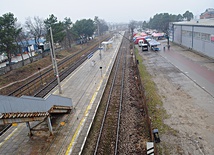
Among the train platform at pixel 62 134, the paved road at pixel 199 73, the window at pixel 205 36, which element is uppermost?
the window at pixel 205 36

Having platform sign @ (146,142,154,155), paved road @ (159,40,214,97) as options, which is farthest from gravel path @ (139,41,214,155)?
platform sign @ (146,142,154,155)

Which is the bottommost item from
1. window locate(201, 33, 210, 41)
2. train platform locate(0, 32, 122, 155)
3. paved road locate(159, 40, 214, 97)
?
train platform locate(0, 32, 122, 155)

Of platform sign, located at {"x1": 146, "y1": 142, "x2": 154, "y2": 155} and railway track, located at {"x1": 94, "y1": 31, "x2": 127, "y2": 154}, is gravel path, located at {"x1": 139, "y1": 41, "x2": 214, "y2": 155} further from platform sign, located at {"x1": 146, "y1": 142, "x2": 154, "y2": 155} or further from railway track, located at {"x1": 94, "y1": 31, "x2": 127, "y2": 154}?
railway track, located at {"x1": 94, "y1": 31, "x2": 127, "y2": 154}

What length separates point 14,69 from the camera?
30.2 m

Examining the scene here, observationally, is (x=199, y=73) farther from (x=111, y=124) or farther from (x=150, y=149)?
(x=150, y=149)

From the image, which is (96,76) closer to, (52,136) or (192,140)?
(52,136)

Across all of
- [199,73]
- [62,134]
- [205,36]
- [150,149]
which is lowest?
[62,134]

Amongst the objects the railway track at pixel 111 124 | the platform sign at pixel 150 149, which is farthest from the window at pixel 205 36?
the platform sign at pixel 150 149

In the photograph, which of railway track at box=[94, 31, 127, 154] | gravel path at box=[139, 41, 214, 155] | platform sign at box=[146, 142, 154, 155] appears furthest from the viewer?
railway track at box=[94, 31, 127, 154]

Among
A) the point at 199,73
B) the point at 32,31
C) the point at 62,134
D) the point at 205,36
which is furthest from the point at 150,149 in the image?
the point at 32,31

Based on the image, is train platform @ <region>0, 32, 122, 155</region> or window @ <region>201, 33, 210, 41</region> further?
window @ <region>201, 33, 210, 41</region>

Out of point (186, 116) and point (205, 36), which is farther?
point (205, 36)

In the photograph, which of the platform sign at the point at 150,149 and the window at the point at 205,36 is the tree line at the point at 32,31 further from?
the window at the point at 205,36

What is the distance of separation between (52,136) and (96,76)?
14.2 m
